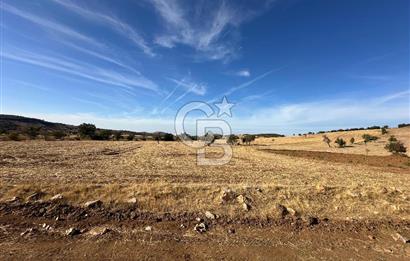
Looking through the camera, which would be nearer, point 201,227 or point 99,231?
point 99,231

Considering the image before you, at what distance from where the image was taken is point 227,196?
10492 mm

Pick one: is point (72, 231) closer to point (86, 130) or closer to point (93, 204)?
point (93, 204)

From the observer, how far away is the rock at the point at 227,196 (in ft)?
33.8

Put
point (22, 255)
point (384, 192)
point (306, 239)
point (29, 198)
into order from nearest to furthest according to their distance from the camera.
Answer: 1. point (22, 255)
2. point (306, 239)
3. point (29, 198)
4. point (384, 192)

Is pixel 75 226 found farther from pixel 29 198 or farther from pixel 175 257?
pixel 175 257

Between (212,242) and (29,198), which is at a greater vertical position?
(29,198)

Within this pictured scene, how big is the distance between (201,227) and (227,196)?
258 centimetres

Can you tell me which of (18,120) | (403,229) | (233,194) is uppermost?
(18,120)

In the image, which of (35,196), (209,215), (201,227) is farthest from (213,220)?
(35,196)

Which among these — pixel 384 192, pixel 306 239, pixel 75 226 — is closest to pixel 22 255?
pixel 75 226

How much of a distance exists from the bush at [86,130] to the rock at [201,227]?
104 metres

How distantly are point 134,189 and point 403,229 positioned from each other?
10.2 meters

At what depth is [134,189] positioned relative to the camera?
10.9 m

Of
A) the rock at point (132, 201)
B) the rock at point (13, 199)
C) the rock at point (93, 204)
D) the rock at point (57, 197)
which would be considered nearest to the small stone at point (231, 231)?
the rock at point (132, 201)
